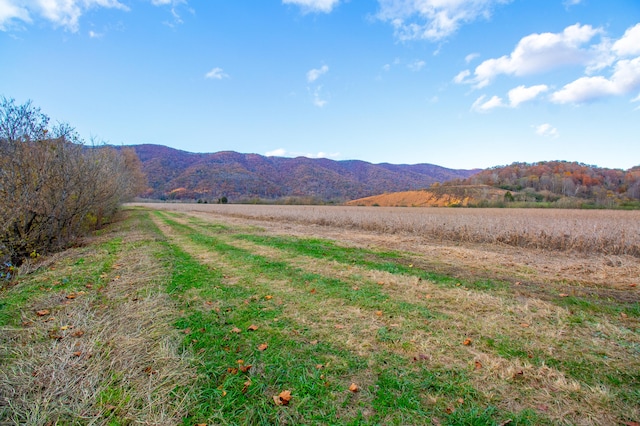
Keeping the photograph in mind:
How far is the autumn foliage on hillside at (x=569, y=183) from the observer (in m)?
57.9

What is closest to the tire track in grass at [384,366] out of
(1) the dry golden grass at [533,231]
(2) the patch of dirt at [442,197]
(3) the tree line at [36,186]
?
(3) the tree line at [36,186]

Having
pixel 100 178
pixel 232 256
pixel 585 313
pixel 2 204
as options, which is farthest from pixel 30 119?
pixel 585 313

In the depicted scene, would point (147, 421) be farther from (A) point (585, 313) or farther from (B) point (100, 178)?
(B) point (100, 178)

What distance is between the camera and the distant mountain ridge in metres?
107

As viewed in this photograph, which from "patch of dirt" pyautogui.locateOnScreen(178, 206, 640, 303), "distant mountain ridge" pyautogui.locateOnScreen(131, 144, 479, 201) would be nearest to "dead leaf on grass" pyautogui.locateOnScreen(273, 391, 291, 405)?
"patch of dirt" pyautogui.locateOnScreen(178, 206, 640, 303)

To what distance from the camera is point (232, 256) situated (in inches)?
350

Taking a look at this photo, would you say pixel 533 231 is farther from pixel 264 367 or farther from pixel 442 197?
pixel 442 197

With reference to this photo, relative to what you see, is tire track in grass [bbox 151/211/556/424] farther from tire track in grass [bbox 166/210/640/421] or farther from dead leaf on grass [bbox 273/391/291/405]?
dead leaf on grass [bbox 273/391/291/405]

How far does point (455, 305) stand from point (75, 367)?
5.40m

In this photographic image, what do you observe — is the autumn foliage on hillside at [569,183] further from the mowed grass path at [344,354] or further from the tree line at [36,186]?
the tree line at [36,186]

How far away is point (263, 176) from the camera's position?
126812mm

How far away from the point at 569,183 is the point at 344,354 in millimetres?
85982

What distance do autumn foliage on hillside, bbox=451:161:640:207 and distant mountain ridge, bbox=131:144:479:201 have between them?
30237 mm

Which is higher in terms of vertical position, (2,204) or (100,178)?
(100,178)
